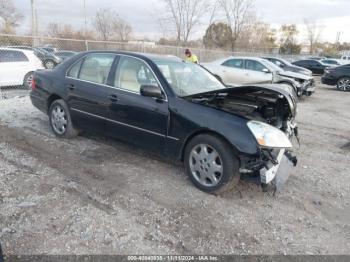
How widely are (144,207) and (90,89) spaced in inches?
87.5

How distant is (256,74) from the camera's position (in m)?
12.3

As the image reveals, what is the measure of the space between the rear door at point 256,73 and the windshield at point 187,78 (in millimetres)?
7625

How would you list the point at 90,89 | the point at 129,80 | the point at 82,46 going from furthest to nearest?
the point at 82,46, the point at 90,89, the point at 129,80

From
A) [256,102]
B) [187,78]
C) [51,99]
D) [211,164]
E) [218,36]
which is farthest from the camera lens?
[218,36]

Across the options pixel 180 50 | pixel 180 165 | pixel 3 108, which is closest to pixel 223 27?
pixel 180 50

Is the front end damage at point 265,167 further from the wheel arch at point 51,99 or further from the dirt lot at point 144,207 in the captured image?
the wheel arch at point 51,99

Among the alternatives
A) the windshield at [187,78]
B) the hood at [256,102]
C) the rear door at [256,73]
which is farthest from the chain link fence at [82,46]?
the hood at [256,102]

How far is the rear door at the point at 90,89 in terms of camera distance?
15.3 feet

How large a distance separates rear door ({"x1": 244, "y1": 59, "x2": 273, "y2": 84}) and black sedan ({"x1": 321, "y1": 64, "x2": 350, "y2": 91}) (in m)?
6.00

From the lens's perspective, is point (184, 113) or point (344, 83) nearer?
point (184, 113)

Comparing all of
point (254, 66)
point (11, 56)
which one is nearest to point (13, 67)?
point (11, 56)

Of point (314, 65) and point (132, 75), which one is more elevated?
point (314, 65)

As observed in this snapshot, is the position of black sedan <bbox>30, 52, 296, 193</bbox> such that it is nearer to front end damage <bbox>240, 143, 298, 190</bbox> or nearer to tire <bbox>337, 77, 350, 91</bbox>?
front end damage <bbox>240, 143, 298, 190</bbox>

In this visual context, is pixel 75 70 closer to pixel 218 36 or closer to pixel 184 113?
pixel 184 113
